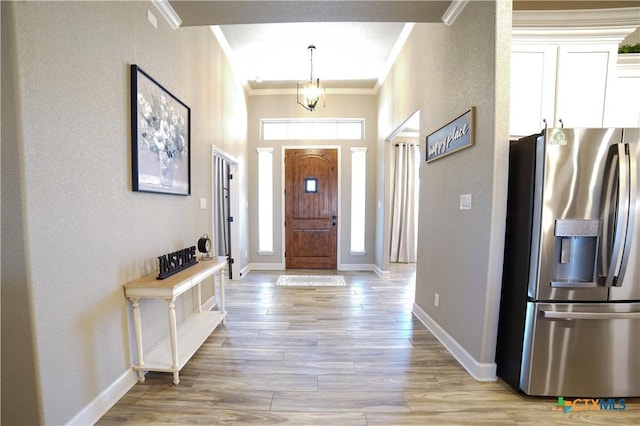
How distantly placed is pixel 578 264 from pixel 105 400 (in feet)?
10.3

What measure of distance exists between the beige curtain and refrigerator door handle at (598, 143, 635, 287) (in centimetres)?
411

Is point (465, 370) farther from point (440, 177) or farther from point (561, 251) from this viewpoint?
point (440, 177)

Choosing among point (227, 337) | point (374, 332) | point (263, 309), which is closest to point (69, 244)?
point (227, 337)

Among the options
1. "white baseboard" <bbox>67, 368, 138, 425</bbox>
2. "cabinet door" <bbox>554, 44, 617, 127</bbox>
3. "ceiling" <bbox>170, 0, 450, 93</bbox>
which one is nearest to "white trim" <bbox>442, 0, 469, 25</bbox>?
"ceiling" <bbox>170, 0, 450, 93</bbox>

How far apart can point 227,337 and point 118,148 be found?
6.28ft

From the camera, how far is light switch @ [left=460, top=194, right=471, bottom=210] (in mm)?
2002

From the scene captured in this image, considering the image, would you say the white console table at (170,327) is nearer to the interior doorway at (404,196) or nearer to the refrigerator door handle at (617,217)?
the refrigerator door handle at (617,217)

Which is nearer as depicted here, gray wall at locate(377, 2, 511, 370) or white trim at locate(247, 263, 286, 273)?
gray wall at locate(377, 2, 511, 370)

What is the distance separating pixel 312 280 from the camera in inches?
172

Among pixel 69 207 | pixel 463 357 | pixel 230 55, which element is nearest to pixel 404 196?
pixel 463 357

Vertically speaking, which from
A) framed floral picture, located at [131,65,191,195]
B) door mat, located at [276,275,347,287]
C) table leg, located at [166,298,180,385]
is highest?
framed floral picture, located at [131,65,191,195]

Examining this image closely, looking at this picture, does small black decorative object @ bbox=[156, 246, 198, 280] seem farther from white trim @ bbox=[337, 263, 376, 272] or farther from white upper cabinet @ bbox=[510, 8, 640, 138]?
white trim @ bbox=[337, 263, 376, 272]

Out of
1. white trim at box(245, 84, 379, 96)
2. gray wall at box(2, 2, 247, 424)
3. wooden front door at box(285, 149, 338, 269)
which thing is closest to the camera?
gray wall at box(2, 2, 247, 424)

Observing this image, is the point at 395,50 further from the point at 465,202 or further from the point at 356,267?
the point at 356,267
